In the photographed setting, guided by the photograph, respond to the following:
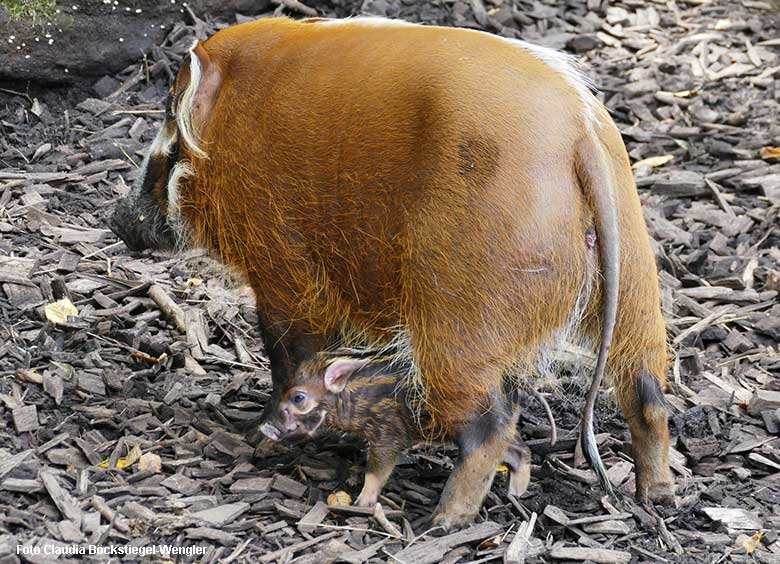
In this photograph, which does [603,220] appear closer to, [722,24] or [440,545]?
[440,545]

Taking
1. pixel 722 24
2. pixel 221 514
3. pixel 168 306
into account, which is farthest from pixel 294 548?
pixel 722 24

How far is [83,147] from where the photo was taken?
746cm

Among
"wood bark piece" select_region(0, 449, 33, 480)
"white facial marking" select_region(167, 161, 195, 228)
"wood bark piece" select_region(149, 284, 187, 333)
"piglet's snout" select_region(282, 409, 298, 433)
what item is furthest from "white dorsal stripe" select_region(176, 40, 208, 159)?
"wood bark piece" select_region(0, 449, 33, 480)

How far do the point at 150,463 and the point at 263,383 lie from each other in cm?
112

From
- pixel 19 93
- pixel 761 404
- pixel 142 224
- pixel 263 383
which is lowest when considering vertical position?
pixel 263 383

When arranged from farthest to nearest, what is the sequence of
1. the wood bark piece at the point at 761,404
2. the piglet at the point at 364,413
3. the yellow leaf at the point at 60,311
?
the yellow leaf at the point at 60,311 → the wood bark piece at the point at 761,404 → the piglet at the point at 364,413

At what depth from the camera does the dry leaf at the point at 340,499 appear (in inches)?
186

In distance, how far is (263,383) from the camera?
19.2 feet

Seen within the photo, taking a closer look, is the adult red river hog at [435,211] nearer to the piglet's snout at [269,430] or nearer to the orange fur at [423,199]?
the orange fur at [423,199]

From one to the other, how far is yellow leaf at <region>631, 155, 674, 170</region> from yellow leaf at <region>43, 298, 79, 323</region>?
4135 millimetres

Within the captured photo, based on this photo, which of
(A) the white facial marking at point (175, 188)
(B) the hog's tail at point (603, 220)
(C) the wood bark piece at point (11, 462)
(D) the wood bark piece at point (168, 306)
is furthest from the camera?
(D) the wood bark piece at point (168, 306)

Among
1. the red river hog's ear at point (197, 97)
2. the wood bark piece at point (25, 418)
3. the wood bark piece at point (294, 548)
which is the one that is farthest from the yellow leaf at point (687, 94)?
the wood bark piece at point (25, 418)

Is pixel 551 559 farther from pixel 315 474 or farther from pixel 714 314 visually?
pixel 714 314

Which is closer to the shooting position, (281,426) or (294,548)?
(294,548)
